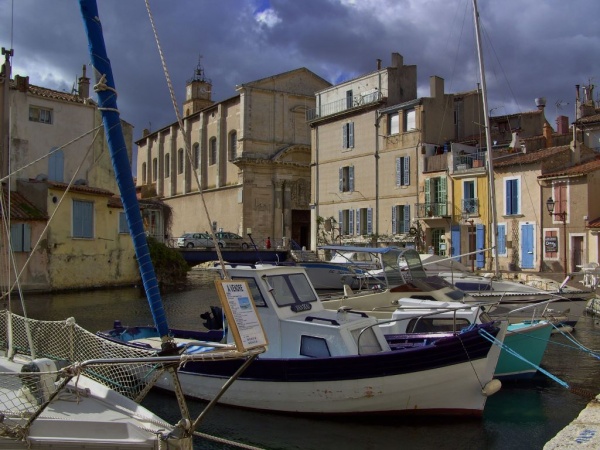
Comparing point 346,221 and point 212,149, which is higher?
point 212,149

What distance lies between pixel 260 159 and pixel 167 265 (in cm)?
2027

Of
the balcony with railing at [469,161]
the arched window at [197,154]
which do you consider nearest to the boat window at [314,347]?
the balcony with railing at [469,161]

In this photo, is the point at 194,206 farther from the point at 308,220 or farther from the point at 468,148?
the point at 468,148

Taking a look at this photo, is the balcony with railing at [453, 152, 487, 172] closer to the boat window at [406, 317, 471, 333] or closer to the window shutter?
the window shutter

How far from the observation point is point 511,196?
114ft

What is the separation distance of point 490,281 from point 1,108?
26.3 meters

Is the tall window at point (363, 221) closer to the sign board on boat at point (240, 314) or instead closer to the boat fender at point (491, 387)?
the boat fender at point (491, 387)

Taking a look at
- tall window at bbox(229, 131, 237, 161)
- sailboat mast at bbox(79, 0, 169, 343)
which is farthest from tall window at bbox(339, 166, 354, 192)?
sailboat mast at bbox(79, 0, 169, 343)

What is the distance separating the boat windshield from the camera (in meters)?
11.6

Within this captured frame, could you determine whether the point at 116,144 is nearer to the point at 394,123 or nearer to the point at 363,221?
the point at 394,123

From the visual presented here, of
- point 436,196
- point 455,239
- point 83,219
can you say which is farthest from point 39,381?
point 436,196

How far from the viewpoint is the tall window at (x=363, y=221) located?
4313 centimetres

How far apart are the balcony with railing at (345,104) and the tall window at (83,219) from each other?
2035cm

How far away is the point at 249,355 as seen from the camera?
6.08m
